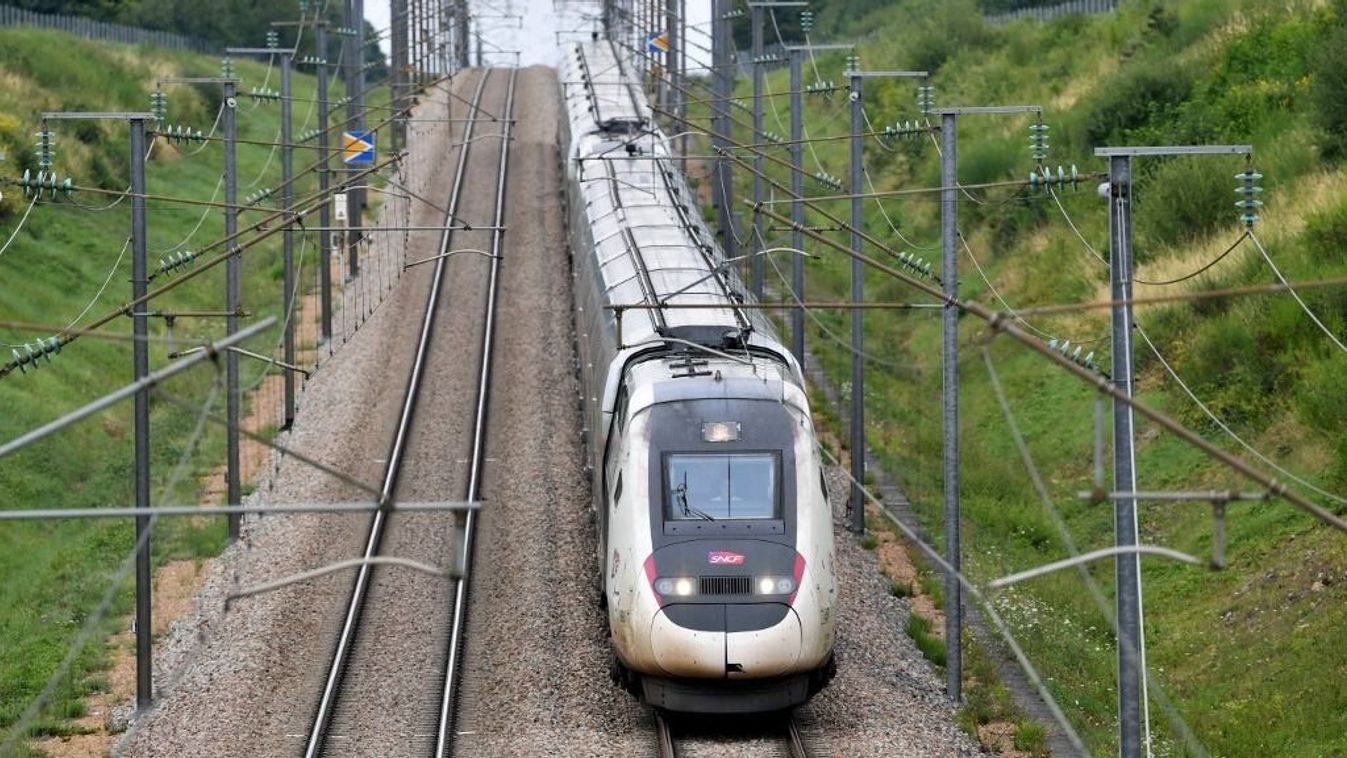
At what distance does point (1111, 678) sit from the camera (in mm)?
20812

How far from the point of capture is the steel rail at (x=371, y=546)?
18703mm

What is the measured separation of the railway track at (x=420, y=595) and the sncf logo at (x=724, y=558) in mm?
2254

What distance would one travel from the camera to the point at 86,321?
37469mm

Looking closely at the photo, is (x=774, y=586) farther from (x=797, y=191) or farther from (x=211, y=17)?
(x=211, y=17)

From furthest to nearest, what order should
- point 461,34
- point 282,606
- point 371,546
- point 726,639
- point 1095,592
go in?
point 461,34, point 371,546, point 282,606, point 726,639, point 1095,592

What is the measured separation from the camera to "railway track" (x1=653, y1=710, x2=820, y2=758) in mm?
17766

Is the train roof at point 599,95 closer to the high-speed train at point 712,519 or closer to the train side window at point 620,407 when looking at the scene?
the high-speed train at point 712,519

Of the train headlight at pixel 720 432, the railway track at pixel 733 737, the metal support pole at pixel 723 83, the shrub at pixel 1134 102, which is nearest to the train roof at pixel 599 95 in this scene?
the metal support pole at pixel 723 83

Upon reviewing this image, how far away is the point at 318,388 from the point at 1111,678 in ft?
53.0

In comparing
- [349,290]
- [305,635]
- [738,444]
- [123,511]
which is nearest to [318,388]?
[349,290]

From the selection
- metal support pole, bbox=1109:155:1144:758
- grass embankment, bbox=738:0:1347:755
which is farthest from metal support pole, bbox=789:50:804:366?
metal support pole, bbox=1109:155:1144:758

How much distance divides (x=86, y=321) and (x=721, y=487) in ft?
74.2

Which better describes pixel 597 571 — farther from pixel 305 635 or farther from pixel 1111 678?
pixel 1111 678

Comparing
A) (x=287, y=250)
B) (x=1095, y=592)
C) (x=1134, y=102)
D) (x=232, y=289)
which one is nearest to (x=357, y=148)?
(x=287, y=250)
